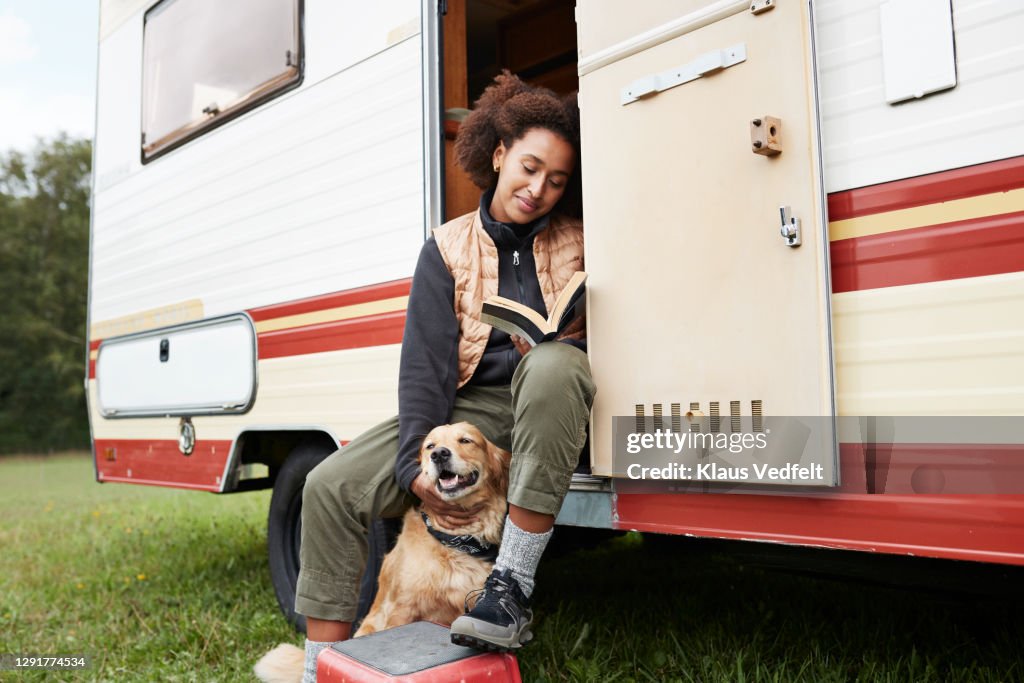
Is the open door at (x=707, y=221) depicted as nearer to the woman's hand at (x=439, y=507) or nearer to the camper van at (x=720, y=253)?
the camper van at (x=720, y=253)

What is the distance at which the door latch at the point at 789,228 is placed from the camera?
177cm

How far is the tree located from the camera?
2173 centimetres

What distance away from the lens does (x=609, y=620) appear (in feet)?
10.3

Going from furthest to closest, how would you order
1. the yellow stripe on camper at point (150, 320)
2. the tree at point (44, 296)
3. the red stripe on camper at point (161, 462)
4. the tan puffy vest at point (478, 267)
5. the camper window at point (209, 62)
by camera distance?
the tree at point (44, 296) < the yellow stripe on camper at point (150, 320) < the red stripe on camper at point (161, 462) < the camper window at point (209, 62) < the tan puffy vest at point (478, 267)

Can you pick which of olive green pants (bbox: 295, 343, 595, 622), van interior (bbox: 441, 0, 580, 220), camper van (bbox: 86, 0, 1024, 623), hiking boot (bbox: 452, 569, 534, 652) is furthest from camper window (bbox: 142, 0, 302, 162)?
hiking boot (bbox: 452, 569, 534, 652)

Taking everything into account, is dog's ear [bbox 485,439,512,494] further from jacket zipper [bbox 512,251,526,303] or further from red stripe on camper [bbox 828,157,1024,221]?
red stripe on camper [bbox 828,157,1024,221]

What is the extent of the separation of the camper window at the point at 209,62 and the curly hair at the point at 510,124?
969mm

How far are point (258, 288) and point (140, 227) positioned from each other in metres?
1.04

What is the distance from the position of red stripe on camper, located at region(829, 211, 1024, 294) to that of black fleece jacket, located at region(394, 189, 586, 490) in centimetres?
76

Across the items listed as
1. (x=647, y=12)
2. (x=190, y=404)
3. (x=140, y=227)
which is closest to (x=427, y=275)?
(x=647, y=12)

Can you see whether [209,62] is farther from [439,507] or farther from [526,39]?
[439,507]

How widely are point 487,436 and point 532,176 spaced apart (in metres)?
0.76

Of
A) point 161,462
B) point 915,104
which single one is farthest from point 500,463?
point 161,462

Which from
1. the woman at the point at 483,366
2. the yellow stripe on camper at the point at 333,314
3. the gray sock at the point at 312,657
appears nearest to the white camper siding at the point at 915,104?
the woman at the point at 483,366
